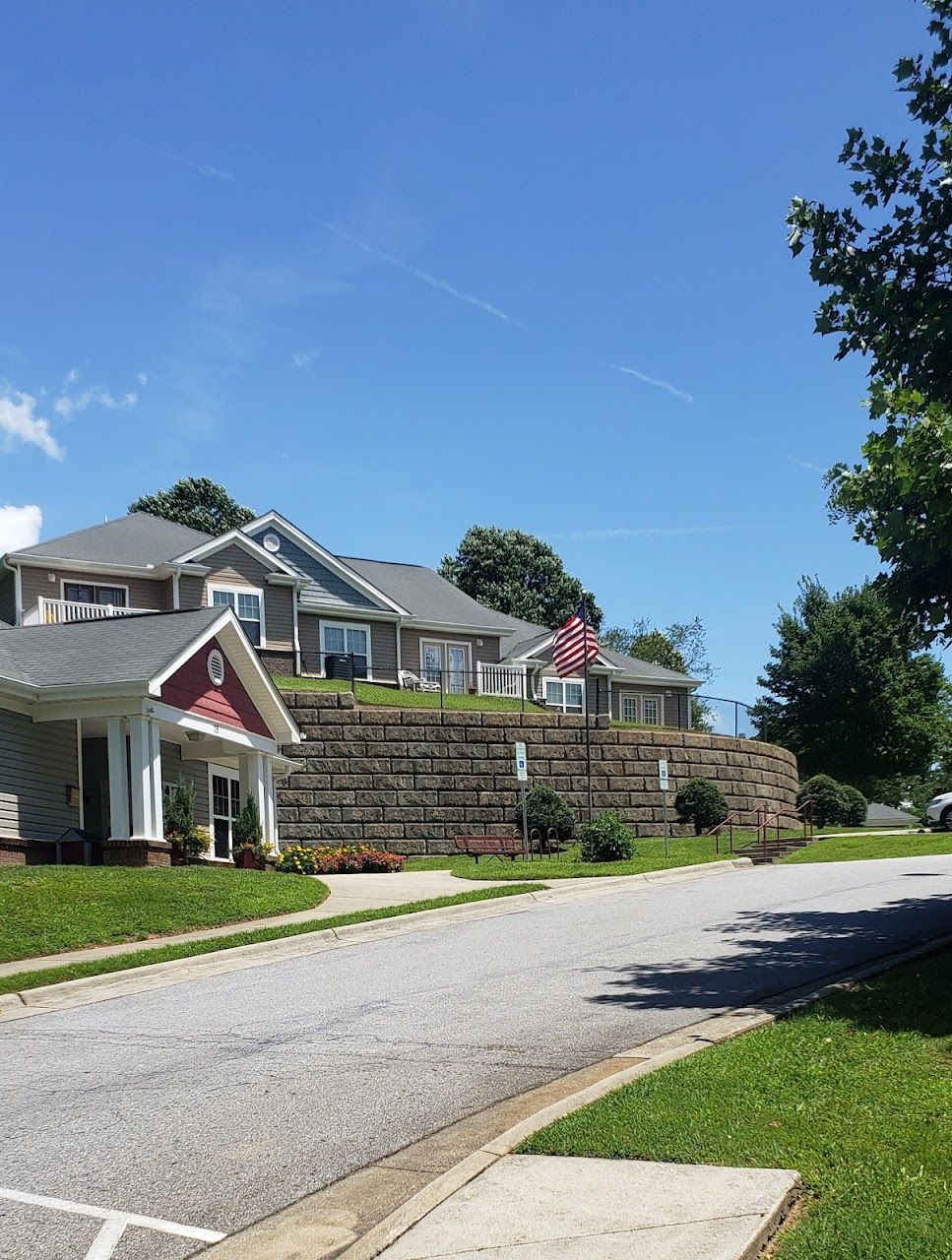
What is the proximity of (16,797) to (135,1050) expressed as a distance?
39.7 feet

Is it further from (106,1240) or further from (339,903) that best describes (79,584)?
(106,1240)

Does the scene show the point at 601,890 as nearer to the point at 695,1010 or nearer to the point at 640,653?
the point at 695,1010

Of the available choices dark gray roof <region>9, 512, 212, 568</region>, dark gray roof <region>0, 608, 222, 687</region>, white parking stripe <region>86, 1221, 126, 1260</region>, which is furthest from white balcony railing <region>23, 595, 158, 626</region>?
white parking stripe <region>86, 1221, 126, 1260</region>

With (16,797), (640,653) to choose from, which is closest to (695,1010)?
(16,797)

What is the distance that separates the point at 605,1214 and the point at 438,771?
29.1 metres

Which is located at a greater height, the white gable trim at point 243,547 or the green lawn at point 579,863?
the white gable trim at point 243,547

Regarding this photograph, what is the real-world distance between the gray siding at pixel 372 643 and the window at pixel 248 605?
1.91 metres

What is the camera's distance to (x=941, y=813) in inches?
1384

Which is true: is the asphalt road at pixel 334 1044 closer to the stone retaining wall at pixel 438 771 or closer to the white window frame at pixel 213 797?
the white window frame at pixel 213 797

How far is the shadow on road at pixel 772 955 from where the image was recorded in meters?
10.8

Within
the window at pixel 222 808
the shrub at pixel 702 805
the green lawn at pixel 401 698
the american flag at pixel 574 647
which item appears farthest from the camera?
the green lawn at pixel 401 698

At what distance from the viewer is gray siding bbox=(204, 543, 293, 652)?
128ft

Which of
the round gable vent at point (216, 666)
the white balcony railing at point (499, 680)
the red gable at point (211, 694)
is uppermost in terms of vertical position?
the white balcony railing at point (499, 680)

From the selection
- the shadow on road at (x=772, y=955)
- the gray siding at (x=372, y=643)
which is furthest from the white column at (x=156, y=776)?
the gray siding at (x=372, y=643)
